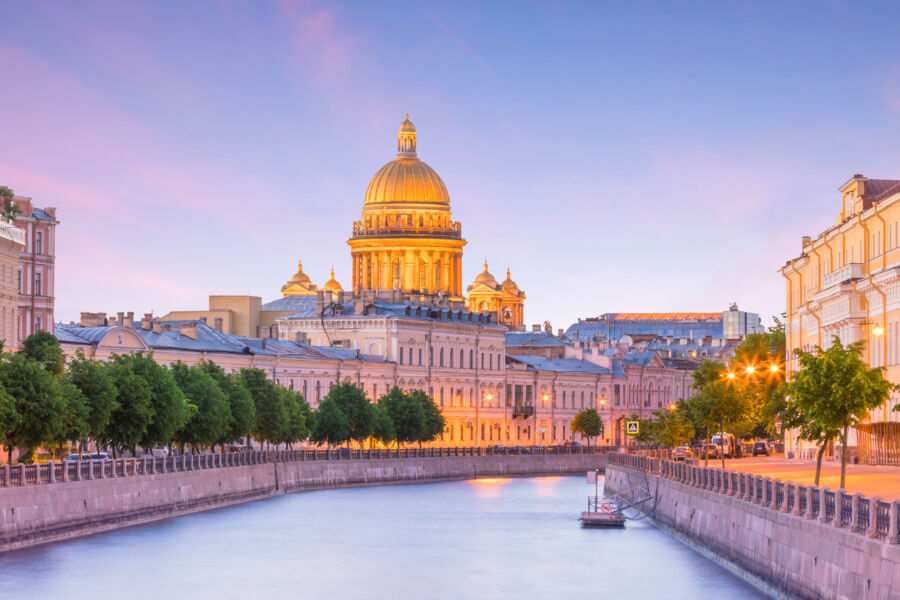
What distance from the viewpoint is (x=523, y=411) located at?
157 meters

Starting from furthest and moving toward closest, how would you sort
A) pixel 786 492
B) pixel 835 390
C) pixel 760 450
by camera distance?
pixel 760 450 → pixel 835 390 → pixel 786 492

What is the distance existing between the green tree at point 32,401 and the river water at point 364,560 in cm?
361

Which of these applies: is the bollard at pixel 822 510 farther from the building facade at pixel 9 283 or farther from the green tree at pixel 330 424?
the green tree at pixel 330 424

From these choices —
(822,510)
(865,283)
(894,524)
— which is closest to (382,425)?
(865,283)

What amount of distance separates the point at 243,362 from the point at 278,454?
2234cm

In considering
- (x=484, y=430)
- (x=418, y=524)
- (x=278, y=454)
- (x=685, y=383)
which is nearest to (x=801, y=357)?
(x=418, y=524)

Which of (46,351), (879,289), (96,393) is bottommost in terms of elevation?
(96,393)

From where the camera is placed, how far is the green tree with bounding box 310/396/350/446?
10719cm

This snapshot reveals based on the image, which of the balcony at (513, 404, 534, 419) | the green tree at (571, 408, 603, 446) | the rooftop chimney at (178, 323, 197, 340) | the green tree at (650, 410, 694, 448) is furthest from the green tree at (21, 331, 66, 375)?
the green tree at (571, 408, 603, 446)

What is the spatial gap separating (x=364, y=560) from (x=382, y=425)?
54.3 metres

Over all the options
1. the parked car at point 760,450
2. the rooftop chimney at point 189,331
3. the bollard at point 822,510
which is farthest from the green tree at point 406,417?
the bollard at point 822,510

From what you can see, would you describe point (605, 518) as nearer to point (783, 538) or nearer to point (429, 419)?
point (783, 538)

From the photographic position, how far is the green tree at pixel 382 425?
112 meters

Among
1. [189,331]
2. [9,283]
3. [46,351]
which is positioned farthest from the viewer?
[189,331]
